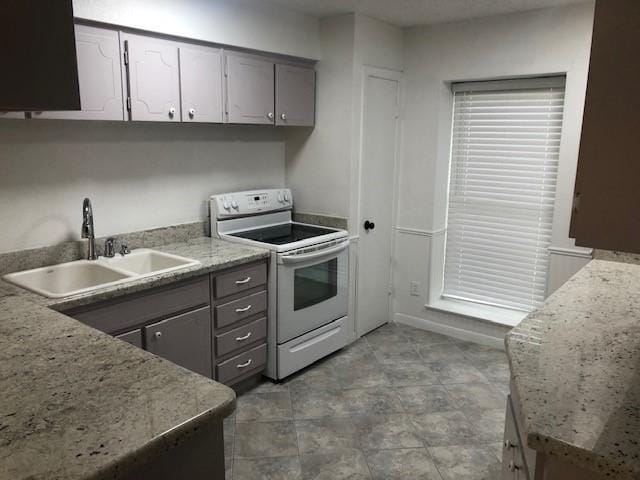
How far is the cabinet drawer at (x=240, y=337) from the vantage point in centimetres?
298

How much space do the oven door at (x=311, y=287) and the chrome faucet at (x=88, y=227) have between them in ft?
3.47

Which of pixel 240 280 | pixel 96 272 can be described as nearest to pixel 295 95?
pixel 240 280

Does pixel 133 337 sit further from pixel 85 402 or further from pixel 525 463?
pixel 525 463

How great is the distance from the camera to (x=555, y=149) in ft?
12.0

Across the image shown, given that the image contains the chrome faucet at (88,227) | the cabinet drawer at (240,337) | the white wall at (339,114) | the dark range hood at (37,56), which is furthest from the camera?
the white wall at (339,114)

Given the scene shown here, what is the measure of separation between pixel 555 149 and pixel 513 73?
2.03 feet

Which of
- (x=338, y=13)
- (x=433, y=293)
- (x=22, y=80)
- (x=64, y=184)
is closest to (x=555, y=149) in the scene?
(x=433, y=293)

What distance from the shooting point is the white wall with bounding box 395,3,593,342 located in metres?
3.36

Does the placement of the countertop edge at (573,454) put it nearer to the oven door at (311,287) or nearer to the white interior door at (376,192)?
the oven door at (311,287)

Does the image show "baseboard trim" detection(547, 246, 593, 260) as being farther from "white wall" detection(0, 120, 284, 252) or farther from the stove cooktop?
"white wall" detection(0, 120, 284, 252)

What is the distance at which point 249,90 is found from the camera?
3283 mm

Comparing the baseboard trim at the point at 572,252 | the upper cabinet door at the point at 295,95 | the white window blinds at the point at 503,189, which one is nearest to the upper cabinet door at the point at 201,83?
the upper cabinet door at the point at 295,95

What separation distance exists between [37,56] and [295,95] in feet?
8.45

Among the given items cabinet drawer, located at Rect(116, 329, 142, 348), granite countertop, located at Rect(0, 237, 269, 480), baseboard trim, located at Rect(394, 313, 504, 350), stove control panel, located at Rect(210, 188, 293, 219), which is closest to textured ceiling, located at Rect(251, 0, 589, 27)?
stove control panel, located at Rect(210, 188, 293, 219)
